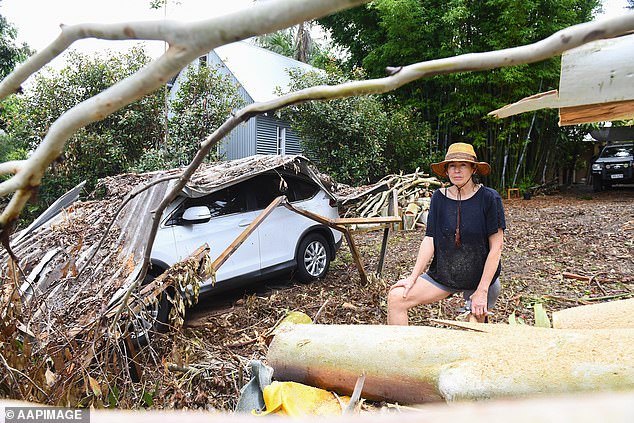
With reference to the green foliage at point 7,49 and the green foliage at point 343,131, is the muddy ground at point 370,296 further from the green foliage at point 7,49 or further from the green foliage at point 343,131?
the green foliage at point 7,49

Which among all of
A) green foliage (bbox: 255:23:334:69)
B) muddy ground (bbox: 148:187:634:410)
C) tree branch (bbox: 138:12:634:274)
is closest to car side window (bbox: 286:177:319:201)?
muddy ground (bbox: 148:187:634:410)

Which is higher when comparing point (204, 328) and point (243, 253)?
point (243, 253)

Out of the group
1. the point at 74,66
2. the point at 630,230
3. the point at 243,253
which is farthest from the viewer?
the point at 74,66

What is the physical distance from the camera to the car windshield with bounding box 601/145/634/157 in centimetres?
1666

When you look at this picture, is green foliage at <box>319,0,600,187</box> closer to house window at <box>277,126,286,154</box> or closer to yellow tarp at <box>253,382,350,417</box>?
house window at <box>277,126,286,154</box>

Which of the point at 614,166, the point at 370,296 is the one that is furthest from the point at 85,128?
the point at 614,166

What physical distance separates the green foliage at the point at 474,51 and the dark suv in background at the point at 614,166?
206 centimetres

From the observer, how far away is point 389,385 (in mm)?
2242

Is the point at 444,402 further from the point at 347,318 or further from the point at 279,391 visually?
the point at 347,318

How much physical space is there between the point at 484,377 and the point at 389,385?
0.51m

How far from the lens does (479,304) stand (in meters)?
3.34

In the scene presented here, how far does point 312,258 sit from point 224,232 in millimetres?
1703

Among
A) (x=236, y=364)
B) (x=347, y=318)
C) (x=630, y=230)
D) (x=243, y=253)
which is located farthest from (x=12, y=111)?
(x=630, y=230)

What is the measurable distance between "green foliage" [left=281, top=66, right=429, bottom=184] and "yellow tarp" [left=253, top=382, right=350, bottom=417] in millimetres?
10532
